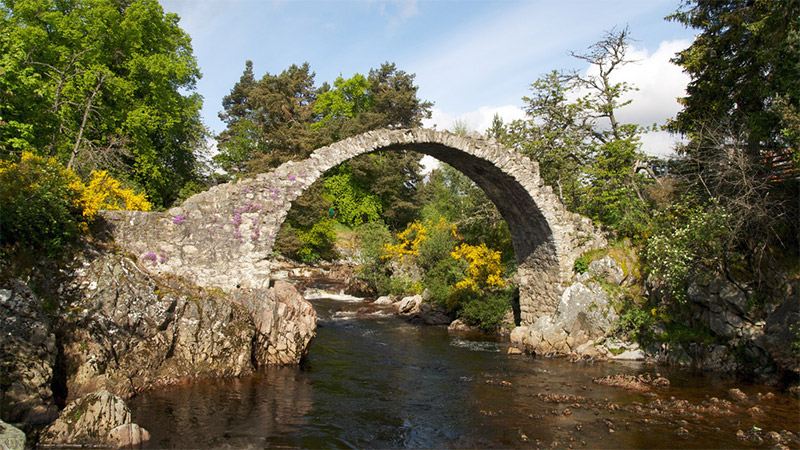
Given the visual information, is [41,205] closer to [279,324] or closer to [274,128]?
[279,324]

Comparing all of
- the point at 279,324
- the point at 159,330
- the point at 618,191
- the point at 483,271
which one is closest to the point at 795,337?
the point at 618,191

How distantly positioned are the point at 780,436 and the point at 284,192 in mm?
9352

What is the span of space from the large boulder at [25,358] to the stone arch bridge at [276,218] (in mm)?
2885

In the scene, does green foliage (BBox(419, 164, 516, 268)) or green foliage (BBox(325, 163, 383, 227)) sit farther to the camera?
green foliage (BBox(325, 163, 383, 227))

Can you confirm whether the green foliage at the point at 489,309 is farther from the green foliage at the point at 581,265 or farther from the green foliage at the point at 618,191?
the green foliage at the point at 618,191

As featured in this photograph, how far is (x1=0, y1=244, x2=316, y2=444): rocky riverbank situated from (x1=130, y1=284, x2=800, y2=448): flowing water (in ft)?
1.56

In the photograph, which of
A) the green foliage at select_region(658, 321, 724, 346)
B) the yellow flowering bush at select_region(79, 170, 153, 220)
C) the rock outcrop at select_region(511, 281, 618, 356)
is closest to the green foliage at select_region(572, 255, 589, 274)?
the rock outcrop at select_region(511, 281, 618, 356)

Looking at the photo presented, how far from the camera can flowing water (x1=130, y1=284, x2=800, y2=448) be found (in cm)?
603

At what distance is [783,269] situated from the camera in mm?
8828

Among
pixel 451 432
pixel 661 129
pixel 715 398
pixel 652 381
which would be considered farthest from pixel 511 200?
pixel 451 432

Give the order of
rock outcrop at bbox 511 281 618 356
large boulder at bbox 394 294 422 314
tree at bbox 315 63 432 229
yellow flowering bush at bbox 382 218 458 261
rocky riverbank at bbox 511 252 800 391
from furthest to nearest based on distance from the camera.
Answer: tree at bbox 315 63 432 229 → yellow flowering bush at bbox 382 218 458 261 → large boulder at bbox 394 294 422 314 → rock outcrop at bbox 511 281 618 356 → rocky riverbank at bbox 511 252 800 391

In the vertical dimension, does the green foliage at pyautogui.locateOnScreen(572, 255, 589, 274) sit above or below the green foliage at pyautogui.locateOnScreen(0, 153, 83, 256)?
below

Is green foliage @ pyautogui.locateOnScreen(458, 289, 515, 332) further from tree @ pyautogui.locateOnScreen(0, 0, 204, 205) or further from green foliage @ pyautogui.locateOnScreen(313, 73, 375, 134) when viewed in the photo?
green foliage @ pyautogui.locateOnScreen(313, 73, 375, 134)

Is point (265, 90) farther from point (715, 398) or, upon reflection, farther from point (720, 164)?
point (715, 398)
